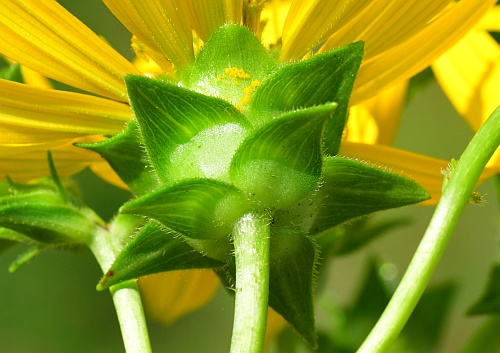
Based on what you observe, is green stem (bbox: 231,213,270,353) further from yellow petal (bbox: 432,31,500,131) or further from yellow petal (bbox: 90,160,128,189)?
yellow petal (bbox: 432,31,500,131)

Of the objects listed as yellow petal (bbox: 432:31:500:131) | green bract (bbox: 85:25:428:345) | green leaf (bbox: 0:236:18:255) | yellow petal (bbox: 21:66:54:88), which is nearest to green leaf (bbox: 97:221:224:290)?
green bract (bbox: 85:25:428:345)

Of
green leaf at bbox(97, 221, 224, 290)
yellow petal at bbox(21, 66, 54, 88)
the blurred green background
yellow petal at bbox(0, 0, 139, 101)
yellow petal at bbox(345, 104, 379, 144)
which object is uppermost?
the blurred green background

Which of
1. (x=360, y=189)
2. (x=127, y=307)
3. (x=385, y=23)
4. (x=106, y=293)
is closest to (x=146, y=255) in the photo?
(x=127, y=307)

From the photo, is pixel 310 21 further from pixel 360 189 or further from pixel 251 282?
pixel 251 282

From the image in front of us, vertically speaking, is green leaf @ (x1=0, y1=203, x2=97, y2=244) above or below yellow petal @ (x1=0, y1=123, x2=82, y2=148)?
→ below

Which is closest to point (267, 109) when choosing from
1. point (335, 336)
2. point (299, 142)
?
point (299, 142)

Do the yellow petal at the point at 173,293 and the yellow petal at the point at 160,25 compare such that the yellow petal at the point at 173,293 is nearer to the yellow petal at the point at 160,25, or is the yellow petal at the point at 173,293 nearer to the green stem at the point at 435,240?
the yellow petal at the point at 160,25

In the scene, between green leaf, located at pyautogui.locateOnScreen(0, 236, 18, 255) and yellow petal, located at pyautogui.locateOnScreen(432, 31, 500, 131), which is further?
yellow petal, located at pyautogui.locateOnScreen(432, 31, 500, 131)
